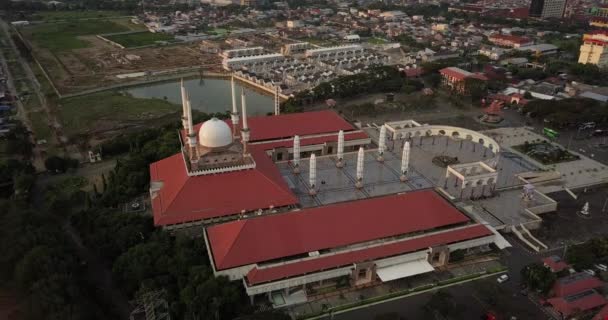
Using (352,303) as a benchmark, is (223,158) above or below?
above

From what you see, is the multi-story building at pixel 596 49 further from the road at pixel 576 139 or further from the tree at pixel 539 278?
the tree at pixel 539 278

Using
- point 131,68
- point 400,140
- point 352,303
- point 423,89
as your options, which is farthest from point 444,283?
point 131,68

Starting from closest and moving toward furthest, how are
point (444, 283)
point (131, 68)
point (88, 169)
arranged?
point (444, 283), point (88, 169), point (131, 68)

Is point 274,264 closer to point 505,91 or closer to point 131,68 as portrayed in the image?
point 505,91

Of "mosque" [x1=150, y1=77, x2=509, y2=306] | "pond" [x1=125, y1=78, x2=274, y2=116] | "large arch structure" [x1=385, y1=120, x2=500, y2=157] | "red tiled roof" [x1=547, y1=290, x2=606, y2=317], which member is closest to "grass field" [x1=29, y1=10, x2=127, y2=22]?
"pond" [x1=125, y1=78, x2=274, y2=116]

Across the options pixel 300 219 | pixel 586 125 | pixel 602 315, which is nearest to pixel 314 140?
pixel 300 219

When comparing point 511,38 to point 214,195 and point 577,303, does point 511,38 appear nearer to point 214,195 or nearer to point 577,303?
point 577,303

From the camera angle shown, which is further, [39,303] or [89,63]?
[89,63]
